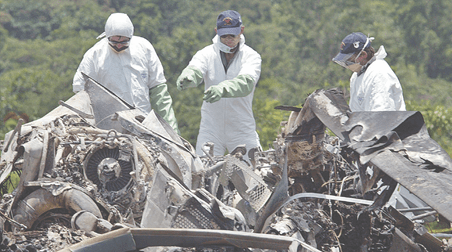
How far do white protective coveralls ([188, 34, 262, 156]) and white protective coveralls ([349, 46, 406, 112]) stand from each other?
1.35 metres

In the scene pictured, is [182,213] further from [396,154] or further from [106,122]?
[106,122]

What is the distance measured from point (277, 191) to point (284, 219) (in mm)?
219

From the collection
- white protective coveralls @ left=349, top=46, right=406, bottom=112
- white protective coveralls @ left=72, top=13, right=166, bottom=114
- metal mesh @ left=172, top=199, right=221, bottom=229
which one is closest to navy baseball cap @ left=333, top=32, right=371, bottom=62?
white protective coveralls @ left=349, top=46, right=406, bottom=112

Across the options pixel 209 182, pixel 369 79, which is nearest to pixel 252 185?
pixel 209 182

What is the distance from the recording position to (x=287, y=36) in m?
55.3

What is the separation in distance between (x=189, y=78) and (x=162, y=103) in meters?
0.68

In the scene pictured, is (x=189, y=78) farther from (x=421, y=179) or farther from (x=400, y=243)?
(x=421, y=179)

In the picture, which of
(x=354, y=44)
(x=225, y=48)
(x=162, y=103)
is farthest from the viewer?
(x=225, y=48)

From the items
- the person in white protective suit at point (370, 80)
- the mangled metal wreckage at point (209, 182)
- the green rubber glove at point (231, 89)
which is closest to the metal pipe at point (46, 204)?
the mangled metal wreckage at point (209, 182)

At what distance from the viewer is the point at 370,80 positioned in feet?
25.8

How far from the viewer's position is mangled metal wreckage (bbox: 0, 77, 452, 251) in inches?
170

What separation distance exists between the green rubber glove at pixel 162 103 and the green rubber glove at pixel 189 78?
1.54 feet

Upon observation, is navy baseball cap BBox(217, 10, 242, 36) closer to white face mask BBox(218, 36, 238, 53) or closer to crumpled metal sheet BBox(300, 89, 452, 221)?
white face mask BBox(218, 36, 238, 53)

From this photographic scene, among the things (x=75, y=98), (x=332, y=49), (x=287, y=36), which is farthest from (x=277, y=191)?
(x=287, y=36)
